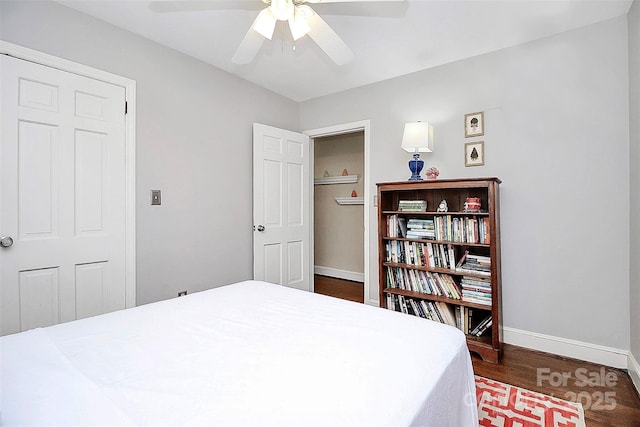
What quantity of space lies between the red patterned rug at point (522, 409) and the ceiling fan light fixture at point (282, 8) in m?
2.37

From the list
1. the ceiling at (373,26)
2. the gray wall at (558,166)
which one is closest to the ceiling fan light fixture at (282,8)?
the ceiling at (373,26)

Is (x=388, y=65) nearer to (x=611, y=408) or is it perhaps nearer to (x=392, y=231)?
(x=392, y=231)

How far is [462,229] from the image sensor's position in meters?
2.48

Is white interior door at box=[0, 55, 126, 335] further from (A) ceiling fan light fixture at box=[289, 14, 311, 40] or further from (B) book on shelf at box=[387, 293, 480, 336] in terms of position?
(B) book on shelf at box=[387, 293, 480, 336]

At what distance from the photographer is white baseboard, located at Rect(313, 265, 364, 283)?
4750 millimetres

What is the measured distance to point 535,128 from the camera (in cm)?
246

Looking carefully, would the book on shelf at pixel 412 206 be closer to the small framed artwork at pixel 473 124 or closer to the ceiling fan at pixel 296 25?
the small framed artwork at pixel 473 124

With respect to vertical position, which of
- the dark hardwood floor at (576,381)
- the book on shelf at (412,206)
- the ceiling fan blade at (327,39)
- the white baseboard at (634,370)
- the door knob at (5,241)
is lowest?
the dark hardwood floor at (576,381)

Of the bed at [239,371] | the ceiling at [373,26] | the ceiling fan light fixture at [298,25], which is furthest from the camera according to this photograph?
the ceiling at [373,26]

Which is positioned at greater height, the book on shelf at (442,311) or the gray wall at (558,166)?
the gray wall at (558,166)

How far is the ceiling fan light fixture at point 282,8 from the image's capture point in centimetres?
161

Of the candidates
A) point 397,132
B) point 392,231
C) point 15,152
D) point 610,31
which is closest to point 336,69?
point 397,132

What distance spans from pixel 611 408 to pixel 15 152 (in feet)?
12.4

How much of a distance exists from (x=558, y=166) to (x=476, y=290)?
Answer: 3.76 feet
